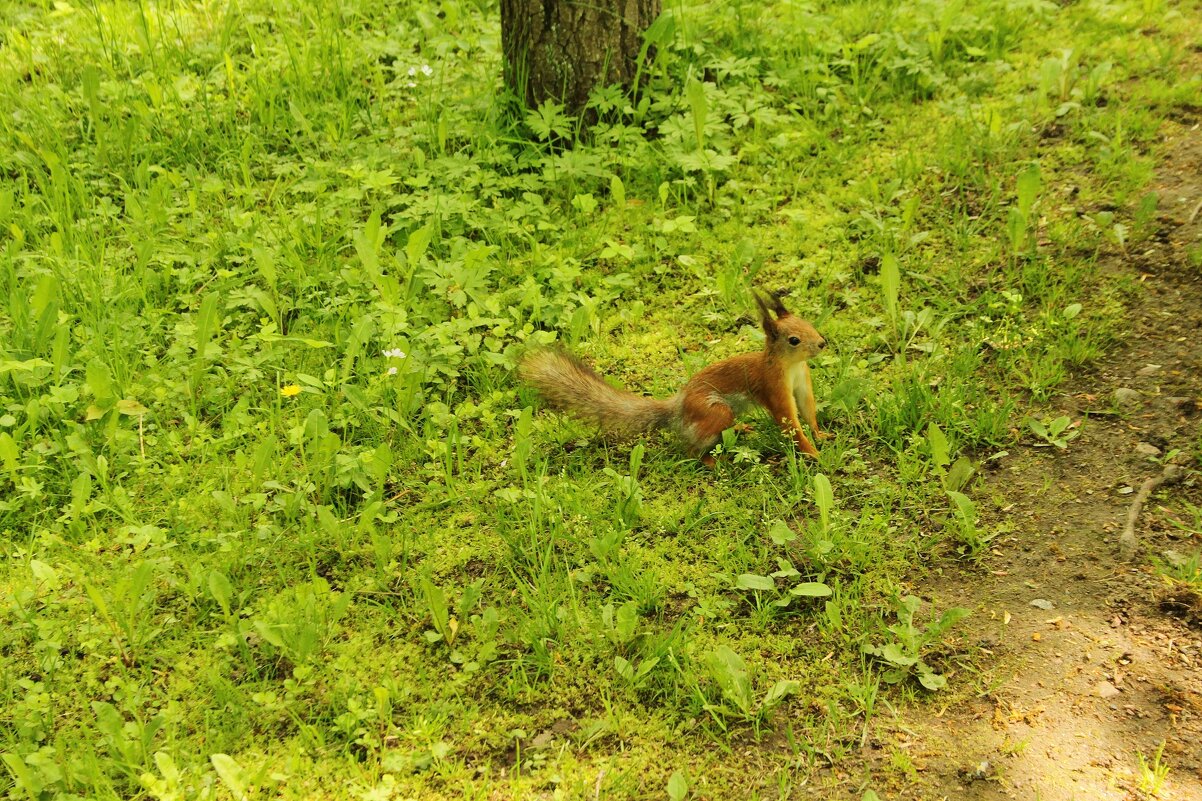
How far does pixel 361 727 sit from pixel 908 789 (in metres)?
1.45

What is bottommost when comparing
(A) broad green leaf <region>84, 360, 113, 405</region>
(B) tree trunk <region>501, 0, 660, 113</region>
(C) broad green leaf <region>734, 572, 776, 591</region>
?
(C) broad green leaf <region>734, 572, 776, 591</region>

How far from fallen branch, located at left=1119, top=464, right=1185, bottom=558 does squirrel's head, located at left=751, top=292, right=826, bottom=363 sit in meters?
1.10

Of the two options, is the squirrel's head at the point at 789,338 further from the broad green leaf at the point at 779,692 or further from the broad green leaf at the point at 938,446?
the broad green leaf at the point at 779,692

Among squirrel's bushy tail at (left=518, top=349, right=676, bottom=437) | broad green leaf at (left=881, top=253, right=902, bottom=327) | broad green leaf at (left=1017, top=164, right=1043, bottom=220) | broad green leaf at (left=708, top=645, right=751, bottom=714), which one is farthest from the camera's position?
broad green leaf at (left=1017, top=164, right=1043, bottom=220)

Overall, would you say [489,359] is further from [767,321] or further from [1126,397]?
[1126,397]

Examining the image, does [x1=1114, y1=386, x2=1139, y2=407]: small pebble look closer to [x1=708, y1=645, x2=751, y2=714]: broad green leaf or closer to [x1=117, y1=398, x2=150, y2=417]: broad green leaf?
[x1=708, y1=645, x2=751, y2=714]: broad green leaf

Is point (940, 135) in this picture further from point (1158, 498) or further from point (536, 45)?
point (1158, 498)

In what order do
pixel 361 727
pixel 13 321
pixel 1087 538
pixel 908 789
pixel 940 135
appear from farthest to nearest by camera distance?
pixel 940 135 < pixel 13 321 < pixel 1087 538 < pixel 361 727 < pixel 908 789

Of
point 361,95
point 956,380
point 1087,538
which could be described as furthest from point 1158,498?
point 361,95

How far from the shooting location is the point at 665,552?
10.7ft

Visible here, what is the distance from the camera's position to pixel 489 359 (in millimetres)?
3936

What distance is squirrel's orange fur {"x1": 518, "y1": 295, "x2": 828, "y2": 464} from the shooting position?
3434 mm

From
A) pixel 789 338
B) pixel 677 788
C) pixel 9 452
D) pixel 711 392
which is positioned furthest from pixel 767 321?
pixel 9 452

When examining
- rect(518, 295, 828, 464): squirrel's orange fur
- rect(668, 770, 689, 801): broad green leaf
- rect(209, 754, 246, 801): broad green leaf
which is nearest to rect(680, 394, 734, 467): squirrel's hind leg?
rect(518, 295, 828, 464): squirrel's orange fur
